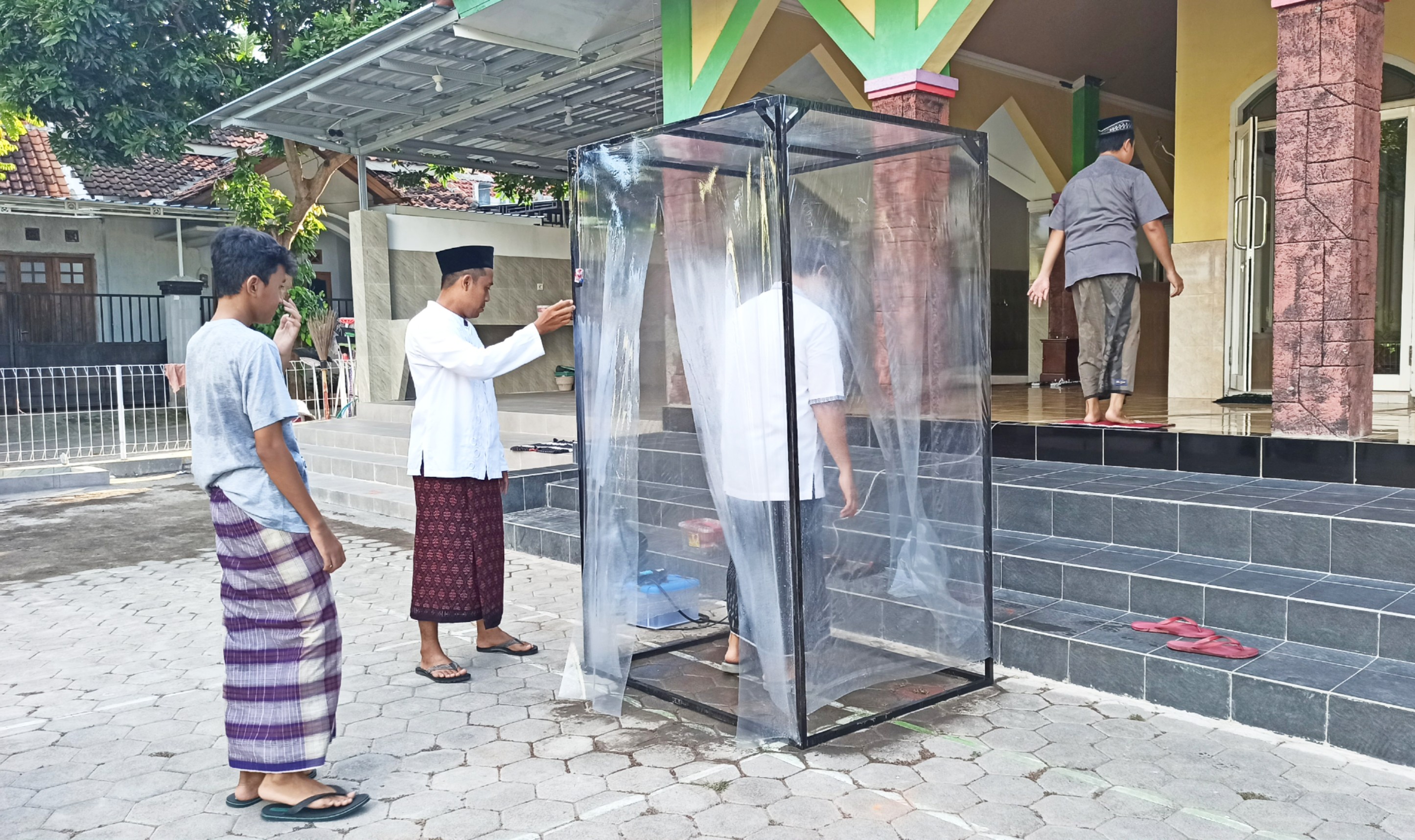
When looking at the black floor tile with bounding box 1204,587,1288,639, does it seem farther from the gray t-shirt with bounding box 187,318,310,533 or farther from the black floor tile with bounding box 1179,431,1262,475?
the gray t-shirt with bounding box 187,318,310,533

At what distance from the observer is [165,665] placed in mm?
4449

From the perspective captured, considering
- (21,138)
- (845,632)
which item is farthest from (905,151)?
(21,138)

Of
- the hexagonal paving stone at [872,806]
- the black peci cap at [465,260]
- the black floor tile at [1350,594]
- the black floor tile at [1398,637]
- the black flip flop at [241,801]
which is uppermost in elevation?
the black peci cap at [465,260]

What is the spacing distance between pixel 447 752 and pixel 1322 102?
14.9ft

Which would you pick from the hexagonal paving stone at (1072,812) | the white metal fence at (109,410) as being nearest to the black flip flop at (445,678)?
the hexagonal paving stone at (1072,812)

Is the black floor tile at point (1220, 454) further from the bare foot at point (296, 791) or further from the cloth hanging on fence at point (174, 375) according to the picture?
the cloth hanging on fence at point (174, 375)

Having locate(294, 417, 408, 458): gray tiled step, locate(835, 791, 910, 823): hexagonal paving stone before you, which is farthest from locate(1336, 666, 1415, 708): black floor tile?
locate(294, 417, 408, 458): gray tiled step

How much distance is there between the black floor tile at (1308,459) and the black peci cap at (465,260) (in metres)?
3.74

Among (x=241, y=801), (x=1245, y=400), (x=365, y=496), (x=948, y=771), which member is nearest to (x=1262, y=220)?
(x=1245, y=400)

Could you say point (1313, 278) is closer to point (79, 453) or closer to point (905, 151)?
point (905, 151)

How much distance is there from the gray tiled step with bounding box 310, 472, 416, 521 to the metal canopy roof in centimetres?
383

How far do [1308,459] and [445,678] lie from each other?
397 centimetres

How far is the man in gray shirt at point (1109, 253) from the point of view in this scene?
5.59 metres

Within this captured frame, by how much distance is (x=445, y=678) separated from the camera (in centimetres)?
414
